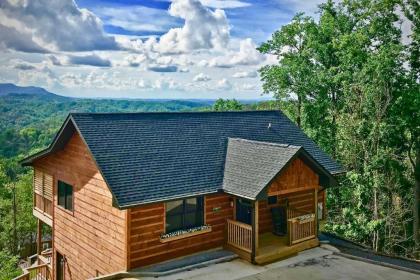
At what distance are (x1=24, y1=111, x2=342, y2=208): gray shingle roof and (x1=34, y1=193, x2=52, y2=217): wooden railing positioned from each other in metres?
2.02

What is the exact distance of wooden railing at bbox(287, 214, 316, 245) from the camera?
588 inches

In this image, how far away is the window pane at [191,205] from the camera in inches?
561

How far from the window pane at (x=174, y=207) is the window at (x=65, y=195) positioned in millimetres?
5064

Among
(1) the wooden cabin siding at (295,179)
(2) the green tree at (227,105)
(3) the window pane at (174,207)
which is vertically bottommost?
(3) the window pane at (174,207)

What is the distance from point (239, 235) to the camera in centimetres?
1446

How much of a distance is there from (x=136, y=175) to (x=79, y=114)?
334 cm

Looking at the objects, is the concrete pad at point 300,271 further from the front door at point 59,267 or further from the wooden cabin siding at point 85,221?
the front door at point 59,267

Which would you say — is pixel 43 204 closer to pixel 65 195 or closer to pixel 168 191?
pixel 65 195

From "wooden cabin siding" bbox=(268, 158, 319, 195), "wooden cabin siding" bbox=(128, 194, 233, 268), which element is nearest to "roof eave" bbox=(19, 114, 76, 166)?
"wooden cabin siding" bbox=(128, 194, 233, 268)

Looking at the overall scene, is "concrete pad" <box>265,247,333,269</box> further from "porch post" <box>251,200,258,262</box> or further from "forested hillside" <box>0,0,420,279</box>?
"forested hillside" <box>0,0,420,279</box>

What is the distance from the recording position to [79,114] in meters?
14.6

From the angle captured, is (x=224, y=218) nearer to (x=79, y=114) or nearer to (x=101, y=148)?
(x=101, y=148)

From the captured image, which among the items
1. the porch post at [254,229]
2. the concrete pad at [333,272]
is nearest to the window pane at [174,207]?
the porch post at [254,229]

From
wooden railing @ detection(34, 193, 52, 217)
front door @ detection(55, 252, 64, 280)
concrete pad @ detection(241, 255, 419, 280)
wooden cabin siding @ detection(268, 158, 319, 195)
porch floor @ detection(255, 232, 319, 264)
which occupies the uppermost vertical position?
wooden cabin siding @ detection(268, 158, 319, 195)
